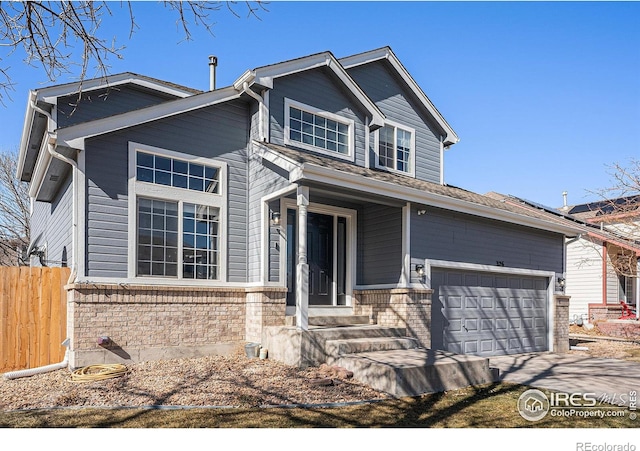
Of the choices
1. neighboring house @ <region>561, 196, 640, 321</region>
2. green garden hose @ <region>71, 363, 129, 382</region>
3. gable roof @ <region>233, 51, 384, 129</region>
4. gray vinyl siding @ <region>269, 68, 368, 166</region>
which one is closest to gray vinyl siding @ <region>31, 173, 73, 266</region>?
green garden hose @ <region>71, 363, 129, 382</region>

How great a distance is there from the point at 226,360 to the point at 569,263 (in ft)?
54.7

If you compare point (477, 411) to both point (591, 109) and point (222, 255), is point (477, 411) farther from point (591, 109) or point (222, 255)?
point (591, 109)

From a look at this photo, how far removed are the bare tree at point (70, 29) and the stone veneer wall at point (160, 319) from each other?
392 centimetres

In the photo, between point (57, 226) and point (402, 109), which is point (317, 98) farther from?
point (57, 226)

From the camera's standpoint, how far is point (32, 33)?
4691mm

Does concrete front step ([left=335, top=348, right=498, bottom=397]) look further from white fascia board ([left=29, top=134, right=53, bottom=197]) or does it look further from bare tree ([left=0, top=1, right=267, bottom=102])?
white fascia board ([left=29, top=134, right=53, bottom=197])

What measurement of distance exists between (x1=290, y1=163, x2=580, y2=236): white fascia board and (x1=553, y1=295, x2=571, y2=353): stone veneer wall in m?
2.07

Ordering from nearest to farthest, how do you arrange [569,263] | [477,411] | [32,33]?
[32,33]
[477,411]
[569,263]

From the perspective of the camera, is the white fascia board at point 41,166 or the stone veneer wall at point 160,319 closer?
the stone veneer wall at point 160,319

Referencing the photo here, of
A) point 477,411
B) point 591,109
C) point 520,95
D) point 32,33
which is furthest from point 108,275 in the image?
point 591,109

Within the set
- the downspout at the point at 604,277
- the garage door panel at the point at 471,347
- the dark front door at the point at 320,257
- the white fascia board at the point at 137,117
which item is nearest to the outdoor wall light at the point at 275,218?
the dark front door at the point at 320,257

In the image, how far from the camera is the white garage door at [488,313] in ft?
34.7

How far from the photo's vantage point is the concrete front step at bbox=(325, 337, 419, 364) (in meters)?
8.09

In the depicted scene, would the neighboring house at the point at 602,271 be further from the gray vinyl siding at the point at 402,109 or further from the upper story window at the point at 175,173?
the upper story window at the point at 175,173
